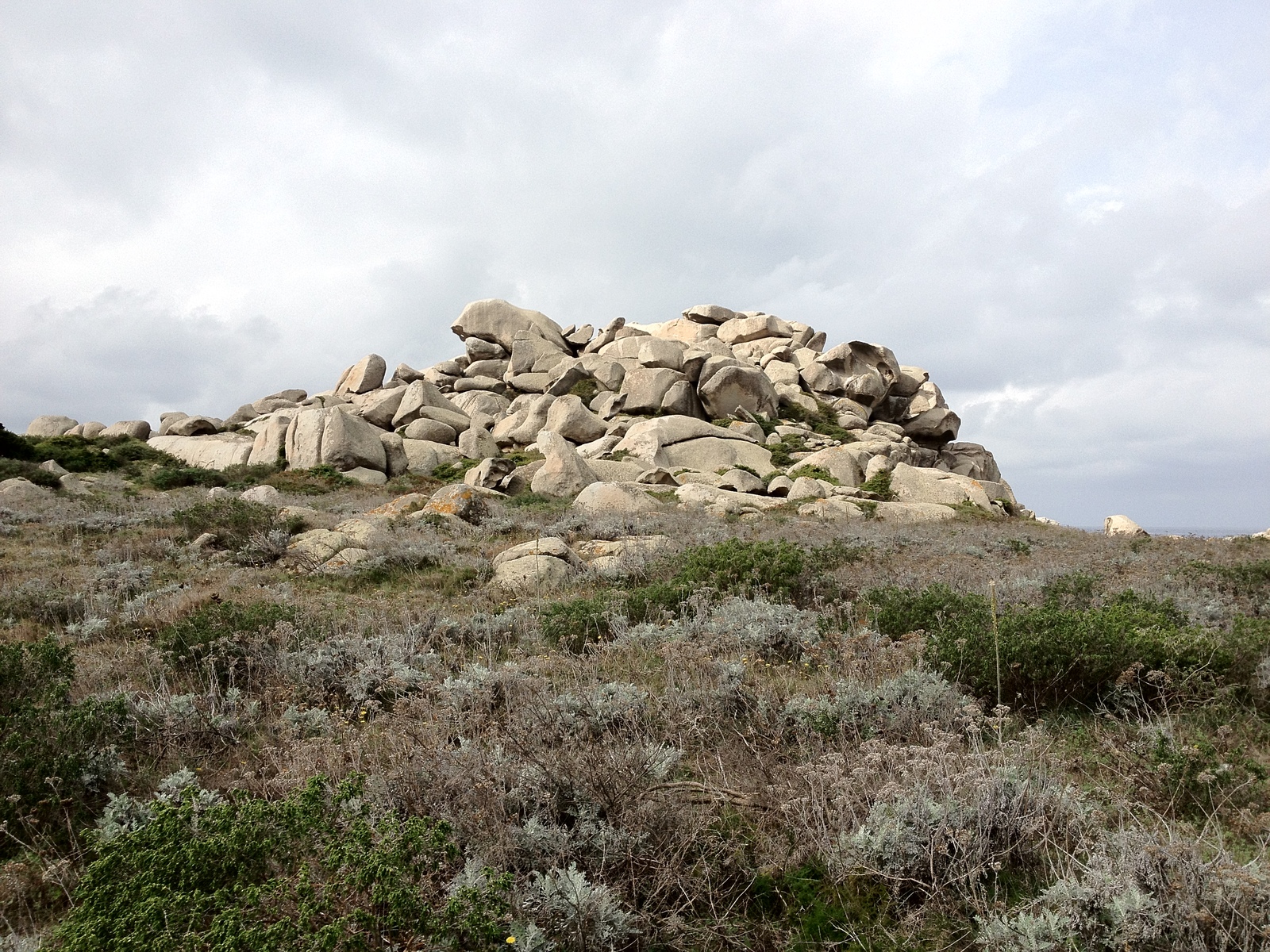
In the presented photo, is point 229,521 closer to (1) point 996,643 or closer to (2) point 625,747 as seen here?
(2) point 625,747

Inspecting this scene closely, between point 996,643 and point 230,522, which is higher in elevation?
point 996,643

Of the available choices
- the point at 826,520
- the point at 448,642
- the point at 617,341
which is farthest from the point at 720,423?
the point at 448,642

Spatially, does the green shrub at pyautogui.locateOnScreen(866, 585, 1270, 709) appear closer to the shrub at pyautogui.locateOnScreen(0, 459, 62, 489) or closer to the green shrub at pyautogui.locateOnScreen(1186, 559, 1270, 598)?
the green shrub at pyautogui.locateOnScreen(1186, 559, 1270, 598)

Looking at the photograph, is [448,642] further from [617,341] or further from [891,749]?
[617,341]

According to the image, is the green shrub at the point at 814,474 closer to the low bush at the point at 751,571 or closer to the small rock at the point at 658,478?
the small rock at the point at 658,478

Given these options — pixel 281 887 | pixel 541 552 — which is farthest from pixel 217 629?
pixel 541 552

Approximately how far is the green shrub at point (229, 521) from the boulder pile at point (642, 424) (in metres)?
7.63

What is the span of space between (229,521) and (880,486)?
942 inches

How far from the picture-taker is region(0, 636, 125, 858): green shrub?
3939 mm

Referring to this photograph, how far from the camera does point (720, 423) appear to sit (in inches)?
1542

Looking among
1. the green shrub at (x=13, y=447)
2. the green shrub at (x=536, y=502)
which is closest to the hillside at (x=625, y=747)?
the green shrub at (x=536, y=502)

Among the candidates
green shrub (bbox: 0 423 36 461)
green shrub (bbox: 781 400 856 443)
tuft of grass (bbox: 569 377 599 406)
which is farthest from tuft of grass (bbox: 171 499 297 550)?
green shrub (bbox: 781 400 856 443)

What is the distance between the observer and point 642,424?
35062 millimetres

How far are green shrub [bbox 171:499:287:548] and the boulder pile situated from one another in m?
7.63
